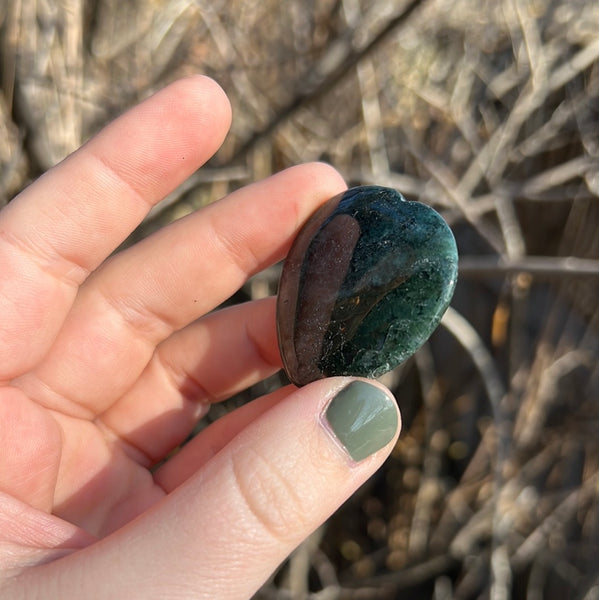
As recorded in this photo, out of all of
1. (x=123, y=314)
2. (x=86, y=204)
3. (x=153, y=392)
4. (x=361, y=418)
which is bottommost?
(x=153, y=392)

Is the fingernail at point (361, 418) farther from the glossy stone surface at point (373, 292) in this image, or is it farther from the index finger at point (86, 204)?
the index finger at point (86, 204)

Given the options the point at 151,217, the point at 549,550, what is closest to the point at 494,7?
the point at 151,217

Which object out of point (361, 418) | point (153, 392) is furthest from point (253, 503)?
point (153, 392)

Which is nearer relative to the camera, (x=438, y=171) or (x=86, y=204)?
(x=86, y=204)

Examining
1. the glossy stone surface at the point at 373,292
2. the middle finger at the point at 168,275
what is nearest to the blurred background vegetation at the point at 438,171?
the middle finger at the point at 168,275

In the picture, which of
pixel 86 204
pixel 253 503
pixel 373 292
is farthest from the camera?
pixel 86 204

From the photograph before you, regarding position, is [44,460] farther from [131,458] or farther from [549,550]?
[549,550]

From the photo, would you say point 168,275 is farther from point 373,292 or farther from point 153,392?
point 373,292
